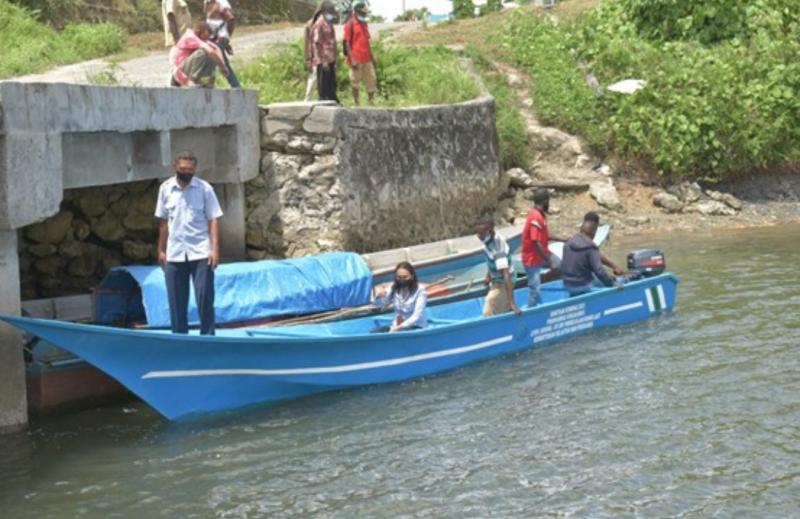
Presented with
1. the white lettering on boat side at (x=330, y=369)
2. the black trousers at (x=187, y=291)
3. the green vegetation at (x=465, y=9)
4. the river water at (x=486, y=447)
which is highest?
the green vegetation at (x=465, y=9)

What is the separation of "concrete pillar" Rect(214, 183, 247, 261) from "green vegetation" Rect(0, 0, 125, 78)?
17.4 ft

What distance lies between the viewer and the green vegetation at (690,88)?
73.9 ft

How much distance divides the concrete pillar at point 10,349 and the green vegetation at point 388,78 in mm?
6667

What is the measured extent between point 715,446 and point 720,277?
7349 mm

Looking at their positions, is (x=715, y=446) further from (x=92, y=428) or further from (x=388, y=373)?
(x=92, y=428)

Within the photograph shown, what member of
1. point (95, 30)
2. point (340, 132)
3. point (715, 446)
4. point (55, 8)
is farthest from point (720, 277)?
point (55, 8)

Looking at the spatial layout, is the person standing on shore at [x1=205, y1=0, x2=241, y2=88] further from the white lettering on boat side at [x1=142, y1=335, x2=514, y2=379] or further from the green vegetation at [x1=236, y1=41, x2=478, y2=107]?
the white lettering on boat side at [x1=142, y1=335, x2=514, y2=379]

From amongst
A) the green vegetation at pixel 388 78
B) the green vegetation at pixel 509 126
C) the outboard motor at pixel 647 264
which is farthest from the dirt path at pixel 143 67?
the outboard motor at pixel 647 264

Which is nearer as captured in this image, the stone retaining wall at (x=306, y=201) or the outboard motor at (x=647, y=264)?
the stone retaining wall at (x=306, y=201)

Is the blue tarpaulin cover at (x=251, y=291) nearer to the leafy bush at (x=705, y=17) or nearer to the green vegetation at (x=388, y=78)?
the green vegetation at (x=388, y=78)

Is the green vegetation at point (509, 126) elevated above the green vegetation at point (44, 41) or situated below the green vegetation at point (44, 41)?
below

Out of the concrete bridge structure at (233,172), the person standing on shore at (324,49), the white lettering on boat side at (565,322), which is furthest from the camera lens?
the person standing on shore at (324,49)

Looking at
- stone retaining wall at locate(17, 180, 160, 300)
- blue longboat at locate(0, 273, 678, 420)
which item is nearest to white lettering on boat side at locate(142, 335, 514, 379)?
blue longboat at locate(0, 273, 678, 420)

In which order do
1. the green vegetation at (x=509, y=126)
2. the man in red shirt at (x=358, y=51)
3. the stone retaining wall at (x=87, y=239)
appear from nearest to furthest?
the stone retaining wall at (x=87, y=239) < the man in red shirt at (x=358, y=51) < the green vegetation at (x=509, y=126)
